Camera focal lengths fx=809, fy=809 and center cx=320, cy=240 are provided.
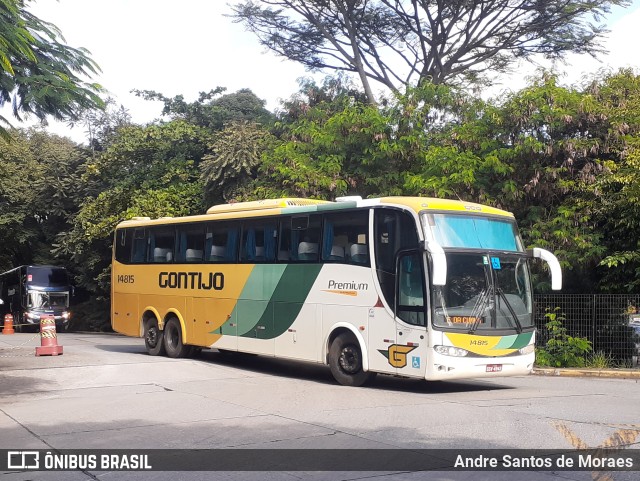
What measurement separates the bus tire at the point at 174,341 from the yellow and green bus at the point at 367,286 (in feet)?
1.53

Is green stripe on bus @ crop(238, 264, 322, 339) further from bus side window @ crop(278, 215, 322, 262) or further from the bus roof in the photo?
the bus roof

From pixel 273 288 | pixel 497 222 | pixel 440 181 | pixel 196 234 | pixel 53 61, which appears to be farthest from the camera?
pixel 440 181

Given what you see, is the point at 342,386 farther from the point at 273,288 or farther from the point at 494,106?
the point at 494,106

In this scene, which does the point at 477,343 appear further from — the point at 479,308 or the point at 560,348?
the point at 560,348

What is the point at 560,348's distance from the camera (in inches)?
740

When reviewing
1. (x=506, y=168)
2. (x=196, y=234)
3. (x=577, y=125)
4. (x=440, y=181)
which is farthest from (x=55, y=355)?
(x=577, y=125)

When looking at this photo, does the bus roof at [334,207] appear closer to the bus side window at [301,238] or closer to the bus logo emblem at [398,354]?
the bus side window at [301,238]

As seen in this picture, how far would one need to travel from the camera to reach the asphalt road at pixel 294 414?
9109mm

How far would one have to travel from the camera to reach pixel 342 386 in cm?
1518

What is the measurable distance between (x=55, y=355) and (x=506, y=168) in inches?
490

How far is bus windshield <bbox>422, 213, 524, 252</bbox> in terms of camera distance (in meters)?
14.0

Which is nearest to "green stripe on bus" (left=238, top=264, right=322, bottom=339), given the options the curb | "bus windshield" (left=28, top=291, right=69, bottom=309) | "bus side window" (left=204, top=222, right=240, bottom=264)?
"bus side window" (left=204, top=222, right=240, bottom=264)

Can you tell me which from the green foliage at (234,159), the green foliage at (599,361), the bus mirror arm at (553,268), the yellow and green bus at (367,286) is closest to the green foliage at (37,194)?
the green foliage at (234,159)

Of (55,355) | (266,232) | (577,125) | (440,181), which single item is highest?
(577,125)
